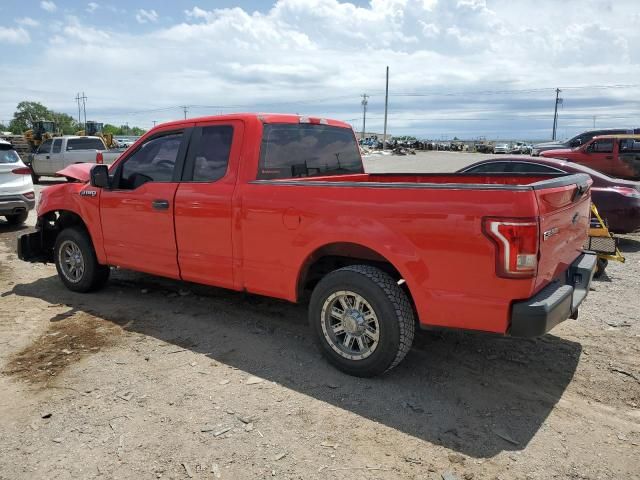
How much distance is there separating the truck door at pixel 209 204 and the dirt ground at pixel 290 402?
626mm

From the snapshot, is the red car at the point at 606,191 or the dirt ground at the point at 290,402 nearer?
the dirt ground at the point at 290,402

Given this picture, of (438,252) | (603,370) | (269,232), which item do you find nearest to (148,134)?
(269,232)

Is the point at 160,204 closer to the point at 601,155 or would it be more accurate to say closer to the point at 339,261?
the point at 339,261

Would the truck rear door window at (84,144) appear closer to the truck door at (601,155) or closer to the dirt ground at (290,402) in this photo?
the dirt ground at (290,402)

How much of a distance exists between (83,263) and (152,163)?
5.31ft

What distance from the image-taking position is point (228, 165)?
4.40m

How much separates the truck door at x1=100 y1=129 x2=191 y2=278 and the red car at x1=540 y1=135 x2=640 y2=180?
13.1 metres

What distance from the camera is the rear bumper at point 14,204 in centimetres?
954

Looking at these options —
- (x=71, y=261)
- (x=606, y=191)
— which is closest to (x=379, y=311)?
(x=71, y=261)

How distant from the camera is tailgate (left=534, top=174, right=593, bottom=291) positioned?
3.08 m

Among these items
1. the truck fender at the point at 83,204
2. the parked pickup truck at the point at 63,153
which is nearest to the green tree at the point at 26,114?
the parked pickup truck at the point at 63,153

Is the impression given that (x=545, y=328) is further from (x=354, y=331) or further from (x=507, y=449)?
(x=354, y=331)

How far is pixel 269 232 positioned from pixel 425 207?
4.47 feet

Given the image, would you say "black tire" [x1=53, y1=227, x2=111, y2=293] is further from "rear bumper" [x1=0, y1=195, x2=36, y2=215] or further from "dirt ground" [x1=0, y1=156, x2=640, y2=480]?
"rear bumper" [x1=0, y1=195, x2=36, y2=215]
